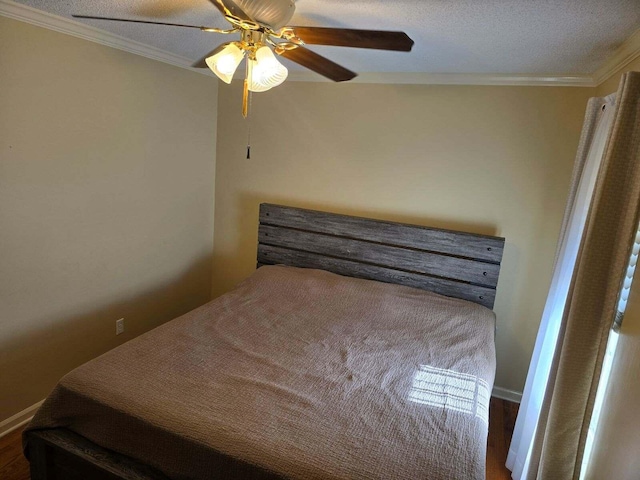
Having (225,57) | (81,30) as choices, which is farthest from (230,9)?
(81,30)

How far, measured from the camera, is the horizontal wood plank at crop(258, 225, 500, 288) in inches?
107

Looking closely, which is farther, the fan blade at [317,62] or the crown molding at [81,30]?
the crown molding at [81,30]

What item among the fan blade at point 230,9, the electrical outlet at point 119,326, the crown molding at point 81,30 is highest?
the crown molding at point 81,30

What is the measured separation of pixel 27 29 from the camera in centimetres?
201

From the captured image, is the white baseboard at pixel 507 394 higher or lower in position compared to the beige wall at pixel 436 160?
lower

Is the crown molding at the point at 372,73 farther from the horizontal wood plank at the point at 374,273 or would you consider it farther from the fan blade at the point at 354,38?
the horizontal wood plank at the point at 374,273

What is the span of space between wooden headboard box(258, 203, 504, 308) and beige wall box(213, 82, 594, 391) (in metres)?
0.17

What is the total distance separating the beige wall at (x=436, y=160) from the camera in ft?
8.66

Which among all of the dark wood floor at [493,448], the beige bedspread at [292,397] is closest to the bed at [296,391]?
the beige bedspread at [292,397]

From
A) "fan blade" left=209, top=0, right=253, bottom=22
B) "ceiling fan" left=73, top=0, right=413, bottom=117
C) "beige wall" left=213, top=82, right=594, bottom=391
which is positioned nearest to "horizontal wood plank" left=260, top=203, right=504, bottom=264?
"beige wall" left=213, top=82, right=594, bottom=391

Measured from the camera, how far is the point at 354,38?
4.80ft

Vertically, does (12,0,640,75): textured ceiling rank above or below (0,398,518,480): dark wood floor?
above

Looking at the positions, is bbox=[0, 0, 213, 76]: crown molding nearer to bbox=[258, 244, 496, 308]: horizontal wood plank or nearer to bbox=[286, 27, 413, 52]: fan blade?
bbox=[286, 27, 413, 52]: fan blade

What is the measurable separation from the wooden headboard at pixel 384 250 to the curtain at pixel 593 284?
85 centimetres
